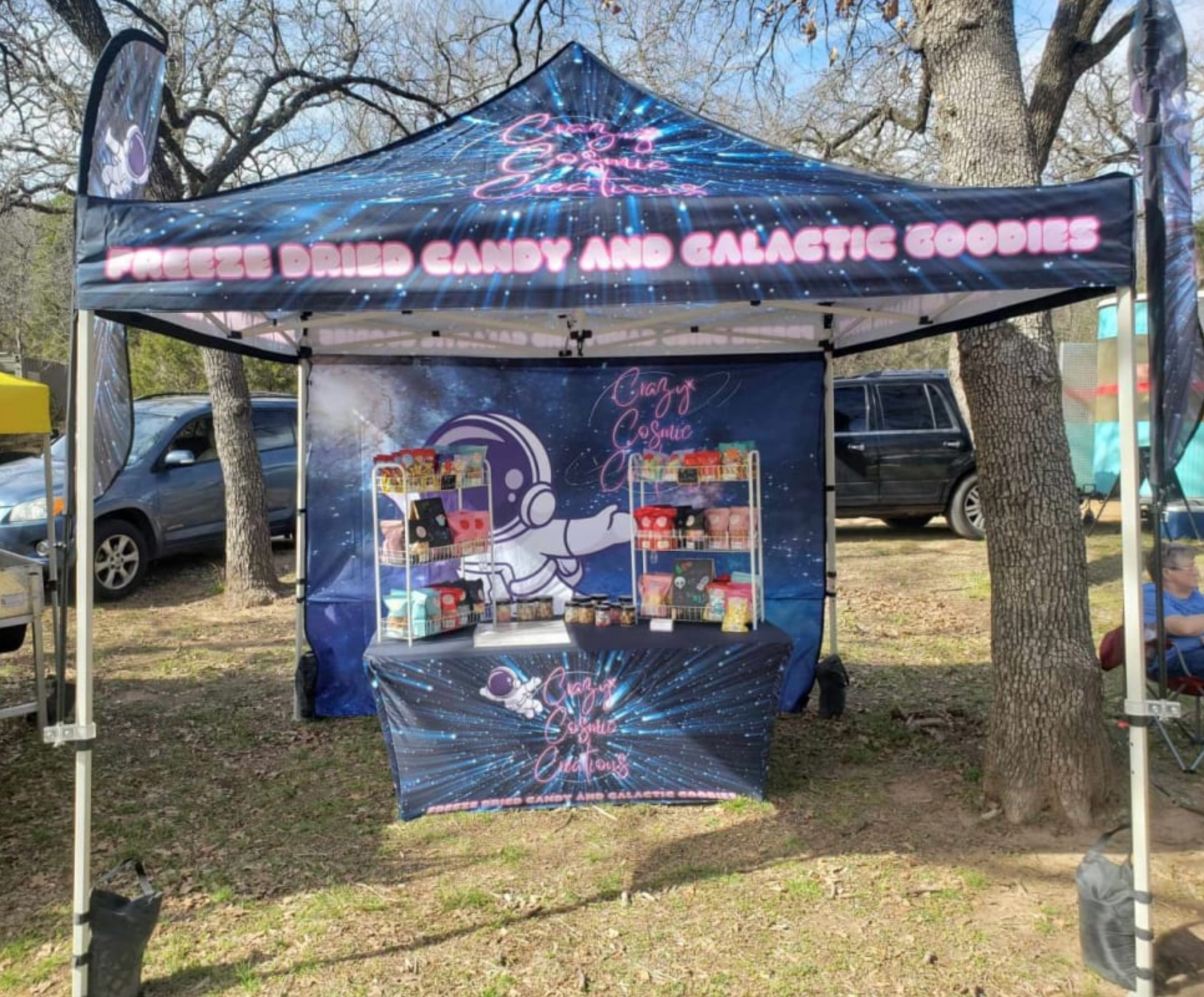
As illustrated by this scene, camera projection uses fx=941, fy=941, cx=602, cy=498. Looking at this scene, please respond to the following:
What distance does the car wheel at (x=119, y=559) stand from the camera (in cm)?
821

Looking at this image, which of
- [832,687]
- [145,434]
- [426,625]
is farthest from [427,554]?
[145,434]

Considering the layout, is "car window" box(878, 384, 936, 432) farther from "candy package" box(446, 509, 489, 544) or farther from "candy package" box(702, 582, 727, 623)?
"candy package" box(446, 509, 489, 544)

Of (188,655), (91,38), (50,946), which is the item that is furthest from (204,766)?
(91,38)

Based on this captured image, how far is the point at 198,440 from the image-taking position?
30.3ft

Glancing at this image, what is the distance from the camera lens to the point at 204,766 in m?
4.59

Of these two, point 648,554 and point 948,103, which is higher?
point 948,103

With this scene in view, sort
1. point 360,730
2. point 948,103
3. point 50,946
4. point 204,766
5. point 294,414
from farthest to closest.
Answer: point 294,414 → point 360,730 → point 204,766 → point 948,103 → point 50,946

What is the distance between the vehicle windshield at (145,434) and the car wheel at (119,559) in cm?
63

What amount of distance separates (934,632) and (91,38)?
8.21 m

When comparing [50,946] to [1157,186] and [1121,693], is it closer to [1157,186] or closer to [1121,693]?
[1157,186]

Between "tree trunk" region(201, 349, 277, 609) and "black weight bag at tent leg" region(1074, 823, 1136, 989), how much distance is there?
6.94 meters

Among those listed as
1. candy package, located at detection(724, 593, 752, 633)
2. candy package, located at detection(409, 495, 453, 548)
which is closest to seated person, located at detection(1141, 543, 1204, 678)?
candy package, located at detection(724, 593, 752, 633)

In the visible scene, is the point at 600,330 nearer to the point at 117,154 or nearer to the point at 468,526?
A: the point at 468,526

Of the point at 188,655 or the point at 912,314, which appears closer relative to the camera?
the point at 912,314
